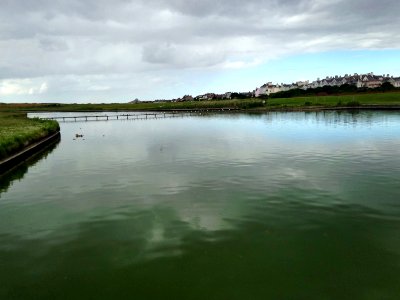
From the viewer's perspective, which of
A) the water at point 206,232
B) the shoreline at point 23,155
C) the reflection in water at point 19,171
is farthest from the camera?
the shoreline at point 23,155

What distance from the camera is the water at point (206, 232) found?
978cm

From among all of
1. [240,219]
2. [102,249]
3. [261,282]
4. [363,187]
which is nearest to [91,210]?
[102,249]

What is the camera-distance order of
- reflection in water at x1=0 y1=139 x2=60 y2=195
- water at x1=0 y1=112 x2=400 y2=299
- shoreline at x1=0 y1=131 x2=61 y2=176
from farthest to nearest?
shoreline at x1=0 y1=131 x2=61 y2=176 → reflection in water at x1=0 y1=139 x2=60 y2=195 → water at x1=0 y1=112 x2=400 y2=299

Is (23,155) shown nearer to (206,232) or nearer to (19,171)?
(19,171)


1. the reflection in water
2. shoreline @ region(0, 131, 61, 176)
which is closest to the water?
the reflection in water

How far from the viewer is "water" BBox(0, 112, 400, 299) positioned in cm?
978

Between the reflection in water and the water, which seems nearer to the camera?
the water

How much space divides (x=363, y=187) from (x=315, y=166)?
605cm

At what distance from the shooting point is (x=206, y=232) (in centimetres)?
1333

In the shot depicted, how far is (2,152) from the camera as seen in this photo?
28.4 meters

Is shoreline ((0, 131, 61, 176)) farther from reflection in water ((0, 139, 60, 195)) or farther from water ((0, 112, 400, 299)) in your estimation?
water ((0, 112, 400, 299))

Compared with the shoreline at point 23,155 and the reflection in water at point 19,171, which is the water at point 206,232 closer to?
the reflection in water at point 19,171

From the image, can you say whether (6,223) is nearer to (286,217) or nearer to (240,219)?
(240,219)

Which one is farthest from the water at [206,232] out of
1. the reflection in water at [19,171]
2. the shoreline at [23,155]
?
the shoreline at [23,155]
